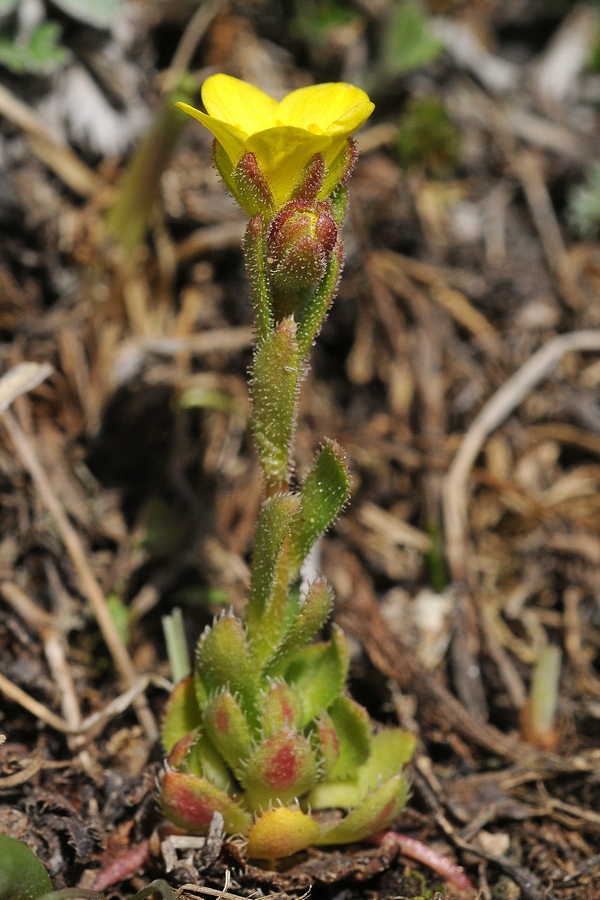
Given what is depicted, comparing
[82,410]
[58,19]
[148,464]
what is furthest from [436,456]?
[58,19]

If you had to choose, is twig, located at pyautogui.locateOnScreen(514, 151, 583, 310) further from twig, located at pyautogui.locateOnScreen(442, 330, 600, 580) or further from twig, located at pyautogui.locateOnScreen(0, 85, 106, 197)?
twig, located at pyautogui.locateOnScreen(0, 85, 106, 197)

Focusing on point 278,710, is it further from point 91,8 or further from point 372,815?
point 91,8

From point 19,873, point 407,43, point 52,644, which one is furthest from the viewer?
point 407,43

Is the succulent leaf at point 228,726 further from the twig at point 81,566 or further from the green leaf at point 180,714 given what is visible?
the twig at point 81,566

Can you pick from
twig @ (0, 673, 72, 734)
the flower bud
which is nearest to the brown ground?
twig @ (0, 673, 72, 734)

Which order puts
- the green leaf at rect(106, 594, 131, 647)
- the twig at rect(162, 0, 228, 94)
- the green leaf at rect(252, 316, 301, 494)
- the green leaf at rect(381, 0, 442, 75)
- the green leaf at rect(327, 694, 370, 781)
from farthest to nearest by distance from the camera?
the green leaf at rect(381, 0, 442, 75), the twig at rect(162, 0, 228, 94), the green leaf at rect(106, 594, 131, 647), the green leaf at rect(327, 694, 370, 781), the green leaf at rect(252, 316, 301, 494)

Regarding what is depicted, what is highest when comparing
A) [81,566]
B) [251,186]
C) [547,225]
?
[251,186]

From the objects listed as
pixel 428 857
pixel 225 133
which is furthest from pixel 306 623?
pixel 225 133
